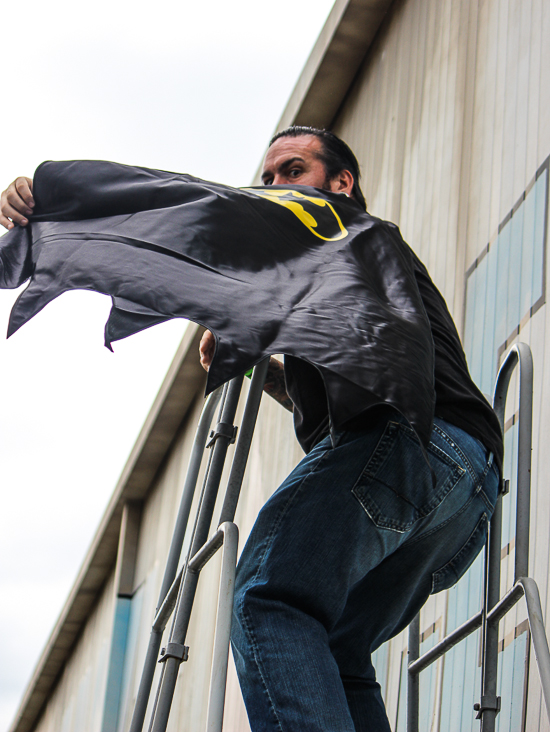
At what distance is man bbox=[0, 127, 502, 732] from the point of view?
1747mm

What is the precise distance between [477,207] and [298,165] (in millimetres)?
2246

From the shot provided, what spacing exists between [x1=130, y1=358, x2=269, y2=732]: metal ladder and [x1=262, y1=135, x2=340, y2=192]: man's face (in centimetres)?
78

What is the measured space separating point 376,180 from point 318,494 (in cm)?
523

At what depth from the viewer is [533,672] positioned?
10.2 feet

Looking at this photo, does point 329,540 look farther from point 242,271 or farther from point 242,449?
point 242,271

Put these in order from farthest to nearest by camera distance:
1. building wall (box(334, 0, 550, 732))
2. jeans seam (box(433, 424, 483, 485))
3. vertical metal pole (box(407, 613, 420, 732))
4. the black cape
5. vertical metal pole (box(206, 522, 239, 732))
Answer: building wall (box(334, 0, 550, 732)) < vertical metal pole (box(407, 613, 420, 732)) < jeans seam (box(433, 424, 483, 485)) < the black cape < vertical metal pole (box(206, 522, 239, 732))

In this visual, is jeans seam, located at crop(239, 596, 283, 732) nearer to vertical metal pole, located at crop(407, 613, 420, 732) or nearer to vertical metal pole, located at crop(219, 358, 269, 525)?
vertical metal pole, located at crop(219, 358, 269, 525)

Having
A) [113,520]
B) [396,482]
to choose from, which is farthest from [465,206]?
[113,520]

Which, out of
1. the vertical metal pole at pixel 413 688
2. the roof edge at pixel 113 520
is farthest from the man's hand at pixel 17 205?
the roof edge at pixel 113 520

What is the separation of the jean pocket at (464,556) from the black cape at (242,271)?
455mm

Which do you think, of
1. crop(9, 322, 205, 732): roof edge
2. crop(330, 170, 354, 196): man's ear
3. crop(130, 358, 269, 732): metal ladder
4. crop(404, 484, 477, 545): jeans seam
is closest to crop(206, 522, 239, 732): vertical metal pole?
crop(130, 358, 269, 732): metal ladder

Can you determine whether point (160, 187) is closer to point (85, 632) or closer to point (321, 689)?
point (321, 689)

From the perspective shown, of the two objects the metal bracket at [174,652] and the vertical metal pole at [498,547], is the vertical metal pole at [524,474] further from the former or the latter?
the metal bracket at [174,652]

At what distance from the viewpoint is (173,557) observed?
8.20ft
